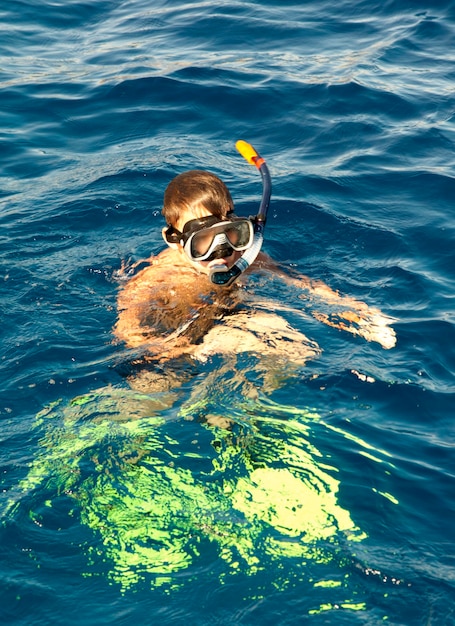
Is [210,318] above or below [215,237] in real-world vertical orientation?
below

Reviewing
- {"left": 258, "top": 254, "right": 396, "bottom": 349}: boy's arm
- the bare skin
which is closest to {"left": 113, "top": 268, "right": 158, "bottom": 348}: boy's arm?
the bare skin

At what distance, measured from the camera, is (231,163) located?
23.1 feet

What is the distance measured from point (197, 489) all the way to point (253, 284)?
1.81 meters

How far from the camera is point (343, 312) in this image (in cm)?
456

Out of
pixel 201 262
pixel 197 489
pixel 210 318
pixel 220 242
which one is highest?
pixel 220 242

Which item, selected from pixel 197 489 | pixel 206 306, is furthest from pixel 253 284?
pixel 197 489

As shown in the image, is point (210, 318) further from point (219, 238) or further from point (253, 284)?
point (253, 284)

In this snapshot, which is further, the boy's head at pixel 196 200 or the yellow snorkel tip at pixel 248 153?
the yellow snorkel tip at pixel 248 153

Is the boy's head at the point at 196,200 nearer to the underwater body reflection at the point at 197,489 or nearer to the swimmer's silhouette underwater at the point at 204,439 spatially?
the swimmer's silhouette underwater at the point at 204,439

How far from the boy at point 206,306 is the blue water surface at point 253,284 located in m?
0.13

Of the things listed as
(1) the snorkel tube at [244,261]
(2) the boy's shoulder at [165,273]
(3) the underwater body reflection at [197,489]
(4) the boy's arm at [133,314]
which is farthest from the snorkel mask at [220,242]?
(3) the underwater body reflection at [197,489]

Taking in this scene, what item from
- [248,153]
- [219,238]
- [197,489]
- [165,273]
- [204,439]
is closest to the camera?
[197,489]

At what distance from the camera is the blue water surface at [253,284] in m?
2.93

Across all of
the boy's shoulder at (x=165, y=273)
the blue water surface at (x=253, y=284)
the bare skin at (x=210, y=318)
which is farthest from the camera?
the boy's shoulder at (x=165, y=273)
